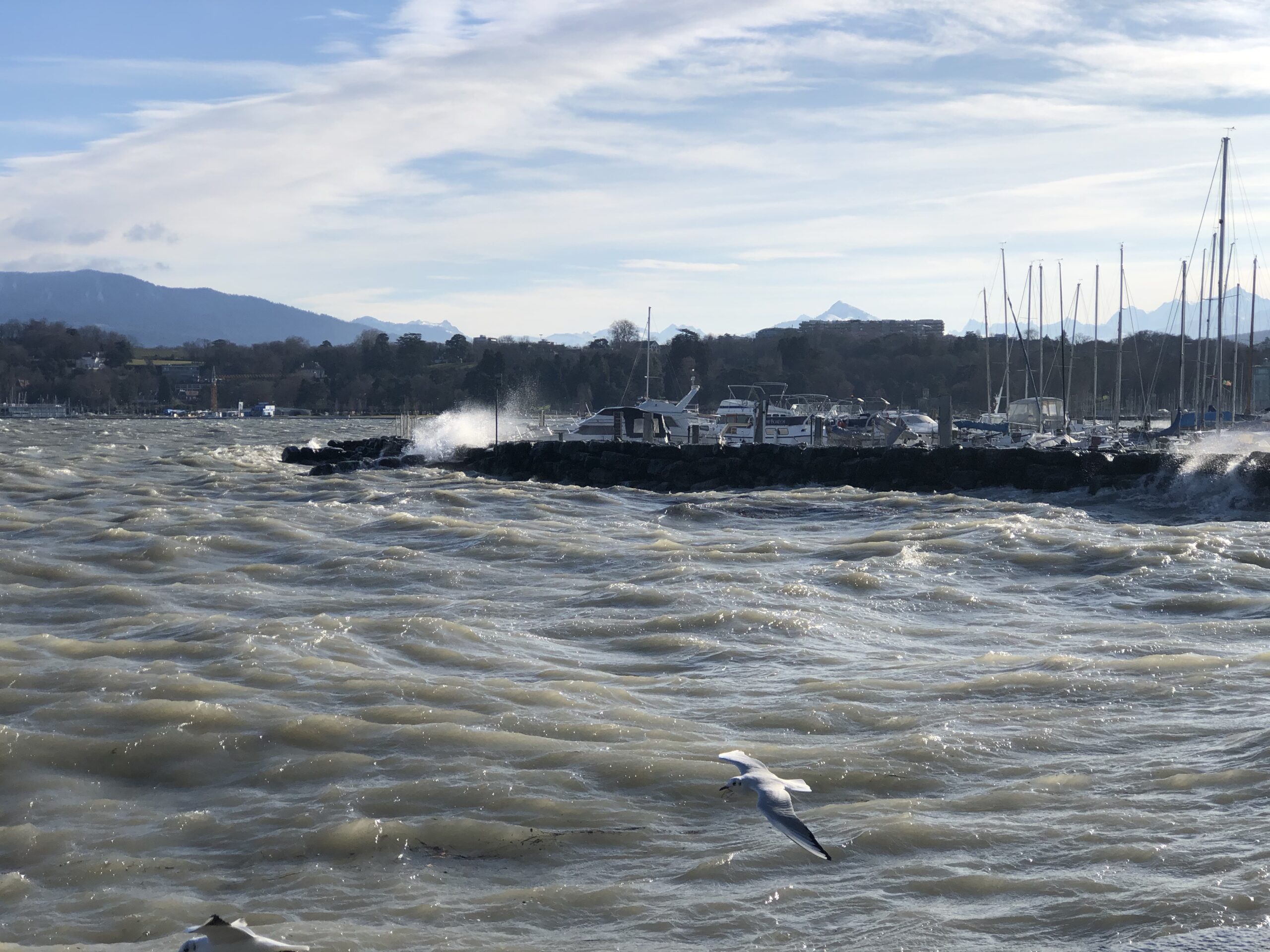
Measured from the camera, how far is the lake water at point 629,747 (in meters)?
5.66

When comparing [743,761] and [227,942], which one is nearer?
[227,942]

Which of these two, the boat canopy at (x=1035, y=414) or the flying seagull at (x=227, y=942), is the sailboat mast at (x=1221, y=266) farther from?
the flying seagull at (x=227, y=942)

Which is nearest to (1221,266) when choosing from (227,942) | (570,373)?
(227,942)

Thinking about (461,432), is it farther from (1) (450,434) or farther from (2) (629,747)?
(2) (629,747)

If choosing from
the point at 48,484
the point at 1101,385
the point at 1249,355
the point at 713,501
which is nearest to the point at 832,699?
the point at 713,501

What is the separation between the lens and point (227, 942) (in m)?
4.30

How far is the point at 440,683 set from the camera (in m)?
9.71

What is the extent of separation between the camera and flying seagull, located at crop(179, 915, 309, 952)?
4.27m

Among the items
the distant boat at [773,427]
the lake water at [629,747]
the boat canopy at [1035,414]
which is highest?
the boat canopy at [1035,414]

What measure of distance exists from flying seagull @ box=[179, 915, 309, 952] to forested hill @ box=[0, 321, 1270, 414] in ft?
227

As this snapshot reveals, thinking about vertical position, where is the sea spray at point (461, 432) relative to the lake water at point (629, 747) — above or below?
above

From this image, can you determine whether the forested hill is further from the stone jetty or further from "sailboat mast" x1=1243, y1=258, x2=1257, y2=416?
the stone jetty

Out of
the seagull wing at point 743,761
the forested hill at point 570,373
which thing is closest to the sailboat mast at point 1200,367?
the forested hill at point 570,373

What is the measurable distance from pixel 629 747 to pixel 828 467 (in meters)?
25.5
